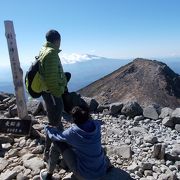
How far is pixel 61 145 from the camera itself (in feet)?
20.6

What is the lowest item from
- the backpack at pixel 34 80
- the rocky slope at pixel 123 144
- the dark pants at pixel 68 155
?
the rocky slope at pixel 123 144

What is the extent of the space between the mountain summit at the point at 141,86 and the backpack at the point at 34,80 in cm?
1492

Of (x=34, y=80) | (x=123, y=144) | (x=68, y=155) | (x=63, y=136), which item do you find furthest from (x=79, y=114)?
(x=123, y=144)

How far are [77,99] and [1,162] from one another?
333cm

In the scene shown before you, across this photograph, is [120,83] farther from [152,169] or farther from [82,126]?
[82,126]

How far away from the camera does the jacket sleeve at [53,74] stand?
271 inches

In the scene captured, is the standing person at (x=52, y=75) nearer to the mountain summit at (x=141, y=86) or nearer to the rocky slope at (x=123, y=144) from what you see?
the rocky slope at (x=123, y=144)

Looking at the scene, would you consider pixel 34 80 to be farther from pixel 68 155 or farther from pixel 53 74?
pixel 68 155

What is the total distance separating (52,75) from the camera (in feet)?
22.7

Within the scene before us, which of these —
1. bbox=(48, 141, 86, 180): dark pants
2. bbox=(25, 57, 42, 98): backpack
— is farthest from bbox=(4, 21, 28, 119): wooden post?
bbox=(48, 141, 86, 180): dark pants

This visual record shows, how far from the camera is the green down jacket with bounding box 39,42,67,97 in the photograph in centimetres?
688

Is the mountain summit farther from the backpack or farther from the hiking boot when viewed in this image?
the hiking boot

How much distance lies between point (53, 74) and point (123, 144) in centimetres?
308

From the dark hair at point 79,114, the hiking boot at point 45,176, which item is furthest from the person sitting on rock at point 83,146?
the hiking boot at point 45,176
